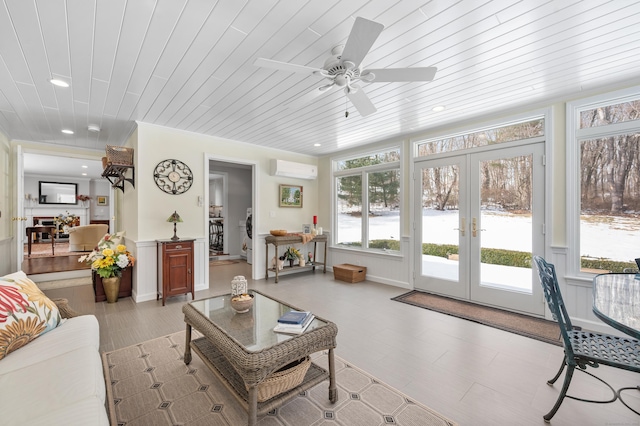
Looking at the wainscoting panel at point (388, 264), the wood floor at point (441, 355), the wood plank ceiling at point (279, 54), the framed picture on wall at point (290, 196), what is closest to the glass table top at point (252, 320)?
the wood floor at point (441, 355)

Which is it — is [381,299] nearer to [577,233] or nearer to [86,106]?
[577,233]

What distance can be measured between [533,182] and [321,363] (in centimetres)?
318

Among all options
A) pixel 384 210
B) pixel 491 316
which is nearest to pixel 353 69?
pixel 491 316

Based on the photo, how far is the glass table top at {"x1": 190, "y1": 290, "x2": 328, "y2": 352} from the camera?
1.69 m

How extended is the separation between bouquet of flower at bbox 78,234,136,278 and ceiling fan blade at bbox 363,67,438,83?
3.86 m

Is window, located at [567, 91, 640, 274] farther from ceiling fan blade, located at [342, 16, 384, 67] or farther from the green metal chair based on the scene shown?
ceiling fan blade, located at [342, 16, 384, 67]

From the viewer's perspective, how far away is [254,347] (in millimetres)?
1595

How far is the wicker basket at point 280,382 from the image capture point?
157cm

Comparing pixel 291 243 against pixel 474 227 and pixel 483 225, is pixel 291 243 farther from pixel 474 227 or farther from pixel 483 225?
pixel 483 225

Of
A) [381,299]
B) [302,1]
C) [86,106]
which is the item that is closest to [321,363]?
[381,299]

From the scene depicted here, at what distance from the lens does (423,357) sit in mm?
2416

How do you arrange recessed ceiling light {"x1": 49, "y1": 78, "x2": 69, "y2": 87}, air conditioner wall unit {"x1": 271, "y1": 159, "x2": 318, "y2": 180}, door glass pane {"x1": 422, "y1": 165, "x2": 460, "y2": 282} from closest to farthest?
recessed ceiling light {"x1": 49, "y1": 78, "x2": 69, "y2": 87}
door glass pane {"x1": 422, "y1": 165, "x2": 460, "y2": 282}
air conditioner wall unit {"x1": 271, "y1": 159, "x2": 318, "y2": 180}

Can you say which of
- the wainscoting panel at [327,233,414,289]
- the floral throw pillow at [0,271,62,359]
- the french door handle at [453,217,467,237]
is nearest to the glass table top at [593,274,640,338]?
the french door handle at [453,217,467,237]

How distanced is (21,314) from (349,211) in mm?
4658
